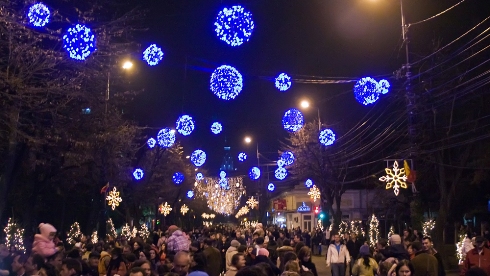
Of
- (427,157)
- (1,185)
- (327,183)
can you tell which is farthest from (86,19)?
Answer: (327,183)

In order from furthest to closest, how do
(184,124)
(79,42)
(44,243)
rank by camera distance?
(184,124), (79,42), (44,243)

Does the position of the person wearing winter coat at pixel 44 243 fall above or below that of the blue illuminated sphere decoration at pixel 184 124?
below

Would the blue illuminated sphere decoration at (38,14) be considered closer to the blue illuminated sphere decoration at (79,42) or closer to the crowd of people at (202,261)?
the blue illuminated sphere decoration at (79,42)

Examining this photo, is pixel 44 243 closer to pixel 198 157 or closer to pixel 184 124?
pixel 184 124

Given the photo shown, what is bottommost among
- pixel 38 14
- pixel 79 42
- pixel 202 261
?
pixel 202 261

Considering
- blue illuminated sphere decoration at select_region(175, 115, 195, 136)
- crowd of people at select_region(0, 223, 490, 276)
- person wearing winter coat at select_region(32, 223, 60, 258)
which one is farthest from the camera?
blue illuminated sphere decoration at select_region(175, 115, 195, 136)

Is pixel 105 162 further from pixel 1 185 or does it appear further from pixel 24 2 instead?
pixel 24 2

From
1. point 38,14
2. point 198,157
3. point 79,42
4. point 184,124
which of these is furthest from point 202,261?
point 198,157

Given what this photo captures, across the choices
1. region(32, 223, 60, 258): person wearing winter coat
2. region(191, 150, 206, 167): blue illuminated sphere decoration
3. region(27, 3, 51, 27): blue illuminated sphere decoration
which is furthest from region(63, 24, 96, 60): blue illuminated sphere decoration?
region(191, 150, 206, 167): blue illuminated sphere decoration

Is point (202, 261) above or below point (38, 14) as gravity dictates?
below

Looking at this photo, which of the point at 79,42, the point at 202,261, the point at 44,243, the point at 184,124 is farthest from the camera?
the point at 184,124

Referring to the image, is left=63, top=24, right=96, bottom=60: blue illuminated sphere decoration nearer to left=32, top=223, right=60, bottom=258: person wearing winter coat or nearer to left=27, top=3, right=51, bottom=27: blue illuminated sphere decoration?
left=27, top=3, right=51, bottom=27: blue illuminated sphere decoration

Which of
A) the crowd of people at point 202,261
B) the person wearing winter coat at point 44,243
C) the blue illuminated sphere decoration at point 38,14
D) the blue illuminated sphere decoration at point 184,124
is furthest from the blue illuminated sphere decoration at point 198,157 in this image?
the blue illuminated sphere decoration at point 38,14

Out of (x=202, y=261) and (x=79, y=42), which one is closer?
(x=202, y=261)
